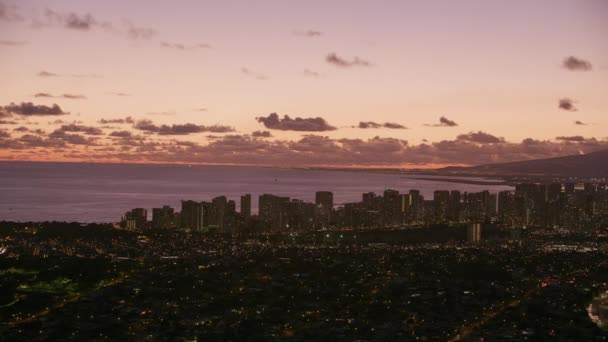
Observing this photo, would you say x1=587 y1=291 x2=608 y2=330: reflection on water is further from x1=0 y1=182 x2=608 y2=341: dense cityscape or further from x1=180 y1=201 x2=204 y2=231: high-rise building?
x1=180 y1=201 x2=204 y2=231: high-rise building

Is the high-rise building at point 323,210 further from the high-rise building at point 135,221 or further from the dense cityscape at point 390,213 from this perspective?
the high-rise building at point 135,221

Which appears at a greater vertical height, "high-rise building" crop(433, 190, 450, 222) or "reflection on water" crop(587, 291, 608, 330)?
"high-rise building" crop(433, 190, 450, 222)

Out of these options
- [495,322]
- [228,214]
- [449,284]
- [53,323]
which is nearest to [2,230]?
[228,214]

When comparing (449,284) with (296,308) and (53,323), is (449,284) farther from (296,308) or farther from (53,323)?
(53,323)

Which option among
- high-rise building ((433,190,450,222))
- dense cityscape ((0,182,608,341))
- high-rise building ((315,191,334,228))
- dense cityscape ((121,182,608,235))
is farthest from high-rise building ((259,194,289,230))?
high-rise building ((433,190,450,222))

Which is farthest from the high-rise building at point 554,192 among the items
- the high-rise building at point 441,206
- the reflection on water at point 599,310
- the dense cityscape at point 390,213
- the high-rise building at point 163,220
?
the reflection on water at point 599,310

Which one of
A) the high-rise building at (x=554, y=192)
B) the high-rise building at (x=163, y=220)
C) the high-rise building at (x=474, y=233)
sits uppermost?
the high-rise building at (x=554, y=192)

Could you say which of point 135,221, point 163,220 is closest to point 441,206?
point 163,220

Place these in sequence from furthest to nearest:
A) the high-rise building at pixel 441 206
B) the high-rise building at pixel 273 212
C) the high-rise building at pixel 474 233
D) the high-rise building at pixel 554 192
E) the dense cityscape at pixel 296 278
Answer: the high-rise building at pixel 554 192
the high-rise building at pixel 441 206
the high-rise building at pixel 273 212
the high-rise building at pixel 474 233
the dense cityscape at pixel 296 278
